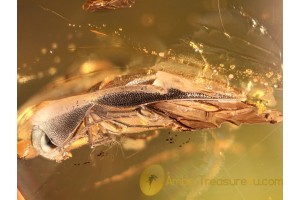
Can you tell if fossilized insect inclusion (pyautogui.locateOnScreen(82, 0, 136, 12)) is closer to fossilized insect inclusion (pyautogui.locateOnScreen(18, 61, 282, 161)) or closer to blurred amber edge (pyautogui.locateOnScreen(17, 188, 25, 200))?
fossilized insect inclusion (pyautogui.locateOnScreen(18, 61, 282, 161))

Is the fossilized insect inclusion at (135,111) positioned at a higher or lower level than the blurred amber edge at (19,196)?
higher

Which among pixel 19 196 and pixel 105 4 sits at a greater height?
pixel 105 4

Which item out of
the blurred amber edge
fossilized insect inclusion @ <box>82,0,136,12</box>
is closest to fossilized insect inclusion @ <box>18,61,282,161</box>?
the blurred amber edge

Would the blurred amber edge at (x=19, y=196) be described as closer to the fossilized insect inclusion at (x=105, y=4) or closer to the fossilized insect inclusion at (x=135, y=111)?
the fossilized insect inclusion at (x=135, y=111)

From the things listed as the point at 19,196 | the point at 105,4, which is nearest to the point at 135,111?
the point at 105,4

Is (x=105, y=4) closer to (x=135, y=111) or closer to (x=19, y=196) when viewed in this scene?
(x=135, y=111)

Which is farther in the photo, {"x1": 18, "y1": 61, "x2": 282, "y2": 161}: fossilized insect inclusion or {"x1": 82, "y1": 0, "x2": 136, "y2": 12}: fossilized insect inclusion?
{"x1": 82, "y1": 0, "x2": 136, "y2": 12}: fossilized insect inclusion

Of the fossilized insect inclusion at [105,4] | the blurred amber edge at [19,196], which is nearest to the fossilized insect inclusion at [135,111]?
the blurred amber edge at [19,196]

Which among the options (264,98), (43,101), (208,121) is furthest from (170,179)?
(43,101)
